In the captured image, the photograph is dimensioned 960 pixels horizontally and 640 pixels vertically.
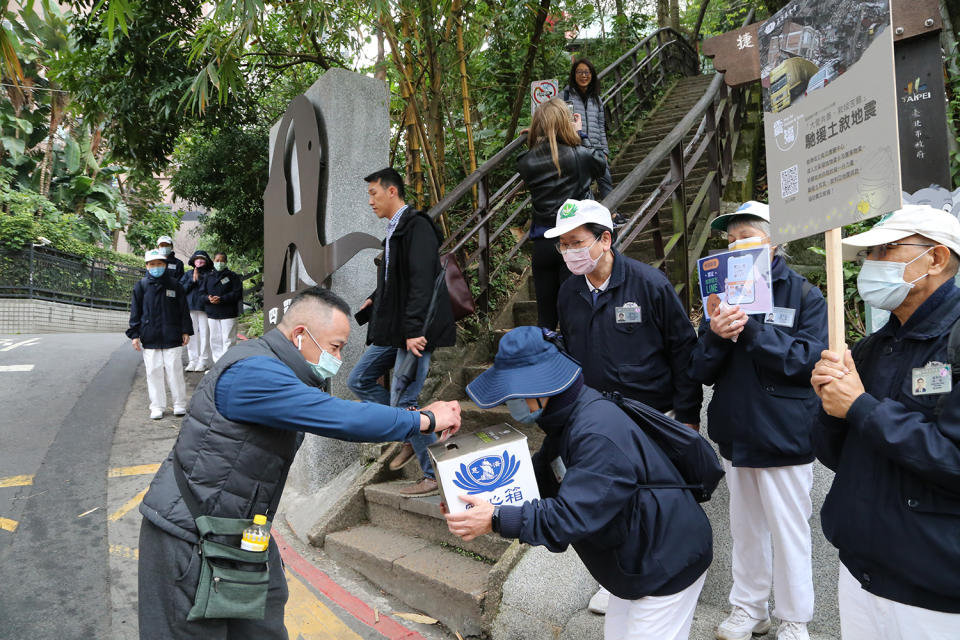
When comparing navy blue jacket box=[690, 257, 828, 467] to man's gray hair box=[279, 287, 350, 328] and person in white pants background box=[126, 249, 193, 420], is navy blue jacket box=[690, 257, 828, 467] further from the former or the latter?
person in white pants background box=[126, 249, 193, 420]

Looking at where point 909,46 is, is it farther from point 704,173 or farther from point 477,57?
point 477,57

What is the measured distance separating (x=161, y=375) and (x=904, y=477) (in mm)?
7449

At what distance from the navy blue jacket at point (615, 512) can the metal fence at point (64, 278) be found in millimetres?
18230

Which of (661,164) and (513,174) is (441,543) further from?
(661,164)

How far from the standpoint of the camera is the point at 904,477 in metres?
1.71

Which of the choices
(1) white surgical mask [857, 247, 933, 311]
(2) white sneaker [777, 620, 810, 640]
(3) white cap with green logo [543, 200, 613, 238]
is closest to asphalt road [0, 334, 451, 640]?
(2) white sneaker [777, 620, 810, 640]

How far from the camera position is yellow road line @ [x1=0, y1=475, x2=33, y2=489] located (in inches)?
208

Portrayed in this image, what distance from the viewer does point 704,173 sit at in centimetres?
709

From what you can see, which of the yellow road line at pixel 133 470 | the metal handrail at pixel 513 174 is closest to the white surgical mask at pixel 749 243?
the metal handrail at pixel 513 174

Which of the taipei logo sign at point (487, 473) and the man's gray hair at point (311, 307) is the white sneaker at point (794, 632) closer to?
the taipei logo sign at point (487, 473)

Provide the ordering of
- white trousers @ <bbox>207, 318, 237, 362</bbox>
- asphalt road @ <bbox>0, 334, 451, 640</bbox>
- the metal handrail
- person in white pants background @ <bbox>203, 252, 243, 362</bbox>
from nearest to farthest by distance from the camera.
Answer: asphalt road @ <bbox>0, 334, 451, 640</bbox> → the metal handrail → person in white pants background @ <bbox>203, 252, 243, 362</bbox> → white trousers @ <bbox>207, 318, 237, 362</bbox>

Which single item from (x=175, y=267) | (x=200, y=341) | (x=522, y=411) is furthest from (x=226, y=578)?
(x=200, y=341)

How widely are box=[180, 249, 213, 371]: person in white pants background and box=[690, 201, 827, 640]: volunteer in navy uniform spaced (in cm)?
780

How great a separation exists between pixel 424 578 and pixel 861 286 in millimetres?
2710
